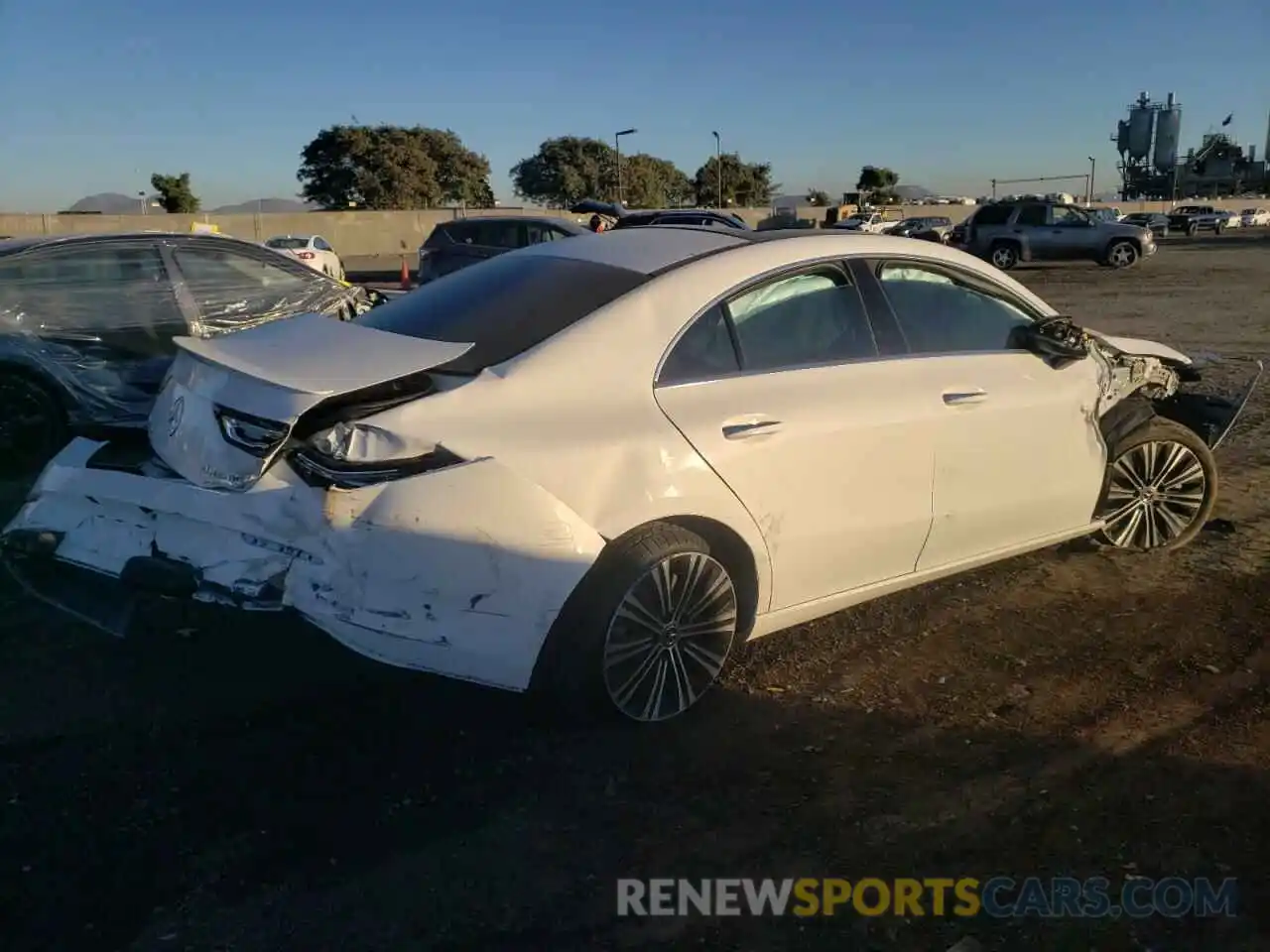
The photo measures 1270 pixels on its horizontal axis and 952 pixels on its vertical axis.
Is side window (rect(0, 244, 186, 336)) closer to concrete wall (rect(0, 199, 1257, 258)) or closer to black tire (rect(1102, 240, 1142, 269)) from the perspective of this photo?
black tire (rect(1102, 240, 1142, 269))

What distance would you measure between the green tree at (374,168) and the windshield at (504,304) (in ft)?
225

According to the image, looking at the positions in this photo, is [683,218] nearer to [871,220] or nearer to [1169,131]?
[871,220]

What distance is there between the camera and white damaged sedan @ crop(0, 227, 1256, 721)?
9.78ft

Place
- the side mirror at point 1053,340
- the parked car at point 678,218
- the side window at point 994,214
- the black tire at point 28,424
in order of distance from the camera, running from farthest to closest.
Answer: the side window at point 994,214
the parked car at point 678,218
the black tire at point 28,424
the side mirror at point 1053,340

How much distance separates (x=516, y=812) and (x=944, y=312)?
253cm

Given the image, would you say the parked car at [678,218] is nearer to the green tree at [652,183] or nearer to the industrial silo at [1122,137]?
Answer: the green tree at [652,183]

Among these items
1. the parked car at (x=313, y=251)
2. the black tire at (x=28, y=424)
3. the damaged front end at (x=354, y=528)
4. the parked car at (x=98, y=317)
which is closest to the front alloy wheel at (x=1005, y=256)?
the parked car at (x=313, y=251)

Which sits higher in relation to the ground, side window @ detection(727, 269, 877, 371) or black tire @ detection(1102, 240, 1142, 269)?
side window @ detection(727, 269, 877, 371)

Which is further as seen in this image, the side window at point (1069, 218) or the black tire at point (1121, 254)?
the side window at point (1069, 218)

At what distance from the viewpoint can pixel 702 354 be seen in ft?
11.6

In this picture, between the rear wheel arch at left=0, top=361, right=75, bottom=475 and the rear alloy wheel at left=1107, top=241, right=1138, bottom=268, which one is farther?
the rear alloy wheel at left=1107, top=241, right=1138, bottom=268

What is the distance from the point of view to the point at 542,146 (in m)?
88.7

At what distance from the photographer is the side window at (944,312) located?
4062 mm

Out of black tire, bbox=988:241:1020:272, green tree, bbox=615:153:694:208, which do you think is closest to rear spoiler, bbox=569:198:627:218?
black tire, bbox=988:241:1020:272
